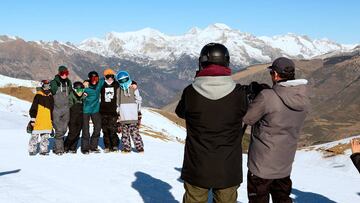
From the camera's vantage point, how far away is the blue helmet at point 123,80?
1440cm

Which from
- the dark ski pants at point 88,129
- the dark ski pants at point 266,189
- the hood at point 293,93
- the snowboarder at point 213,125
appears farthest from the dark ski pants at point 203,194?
the dark ski pants at point 88,129

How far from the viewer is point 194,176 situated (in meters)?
5.75

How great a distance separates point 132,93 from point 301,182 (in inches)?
245

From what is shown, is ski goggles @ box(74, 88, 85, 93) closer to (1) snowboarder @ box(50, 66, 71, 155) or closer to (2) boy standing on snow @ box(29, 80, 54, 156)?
(1) snowboarder @ box(50, 66, 71, 155)

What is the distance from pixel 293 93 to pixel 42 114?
9.92 meters

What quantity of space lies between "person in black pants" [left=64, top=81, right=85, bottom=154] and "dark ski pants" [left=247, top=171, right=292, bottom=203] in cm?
954

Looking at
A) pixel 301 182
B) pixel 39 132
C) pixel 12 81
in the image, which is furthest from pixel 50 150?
pixel 12 81

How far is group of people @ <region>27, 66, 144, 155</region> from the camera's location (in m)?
14.1

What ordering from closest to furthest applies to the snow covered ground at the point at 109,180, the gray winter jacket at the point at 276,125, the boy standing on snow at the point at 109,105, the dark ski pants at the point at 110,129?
the gray winter jacket at the point at 276,125 → the snow covered ground at the point at 109,180 → the boy standing on snow at the point at 109,105 → the dark ski pants at the point at 110,129

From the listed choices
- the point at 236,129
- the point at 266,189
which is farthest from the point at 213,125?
the point at 266,189

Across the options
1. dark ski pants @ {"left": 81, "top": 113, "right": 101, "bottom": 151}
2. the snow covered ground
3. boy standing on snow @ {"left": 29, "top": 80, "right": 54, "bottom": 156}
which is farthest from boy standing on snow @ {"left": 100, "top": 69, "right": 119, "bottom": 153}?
boy standing on snow @ {"left": 29, "top": 80, "right": 54, "bottom": 156}

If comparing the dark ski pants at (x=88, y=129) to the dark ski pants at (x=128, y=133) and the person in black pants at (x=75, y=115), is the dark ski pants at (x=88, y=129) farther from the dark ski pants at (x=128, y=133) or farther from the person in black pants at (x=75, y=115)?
the dark ski pants at (x=128, y=133)

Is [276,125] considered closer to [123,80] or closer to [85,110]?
[123,80]

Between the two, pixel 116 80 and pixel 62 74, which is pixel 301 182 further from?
pixel 62 74
